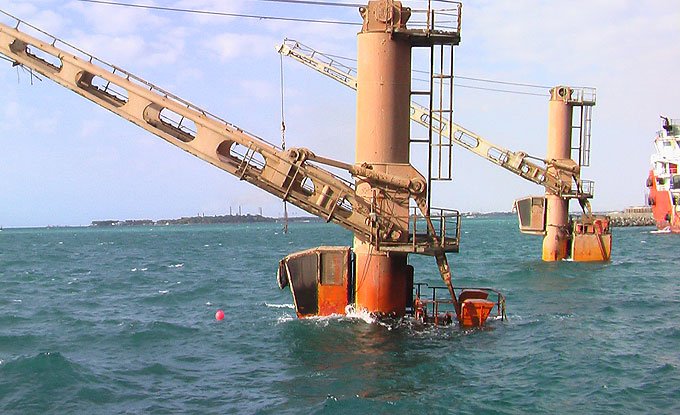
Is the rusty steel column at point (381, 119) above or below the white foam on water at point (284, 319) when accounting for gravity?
above

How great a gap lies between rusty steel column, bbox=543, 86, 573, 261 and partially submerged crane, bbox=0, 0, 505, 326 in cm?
3015

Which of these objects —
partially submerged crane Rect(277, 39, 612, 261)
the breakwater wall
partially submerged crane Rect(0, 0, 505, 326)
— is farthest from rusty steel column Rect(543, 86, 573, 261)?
the breakwater wall

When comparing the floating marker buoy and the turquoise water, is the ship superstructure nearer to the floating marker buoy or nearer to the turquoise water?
the turquoise water

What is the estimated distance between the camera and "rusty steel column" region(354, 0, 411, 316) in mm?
21875

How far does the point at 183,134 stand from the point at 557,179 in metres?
34.2

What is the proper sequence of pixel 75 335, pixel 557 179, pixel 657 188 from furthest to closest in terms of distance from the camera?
pixel 657 188
pixel 557 179
pixel 75 335

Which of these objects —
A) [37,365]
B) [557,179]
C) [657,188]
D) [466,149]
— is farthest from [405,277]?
[657,188]

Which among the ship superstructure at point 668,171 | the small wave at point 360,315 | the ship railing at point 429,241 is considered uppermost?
the ship superstructure at point 668,171

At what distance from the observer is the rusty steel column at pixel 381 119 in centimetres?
2188

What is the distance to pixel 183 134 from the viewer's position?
23250 millimetres

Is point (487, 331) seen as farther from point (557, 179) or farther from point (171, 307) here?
point (557, 179)

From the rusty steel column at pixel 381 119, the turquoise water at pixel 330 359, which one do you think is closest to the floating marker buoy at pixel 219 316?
the turquoise water at pixel 330 359

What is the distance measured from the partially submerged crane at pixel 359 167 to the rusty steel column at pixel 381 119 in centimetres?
3

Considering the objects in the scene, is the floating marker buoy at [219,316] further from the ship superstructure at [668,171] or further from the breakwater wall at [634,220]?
the breakwater wall at [634,220]
